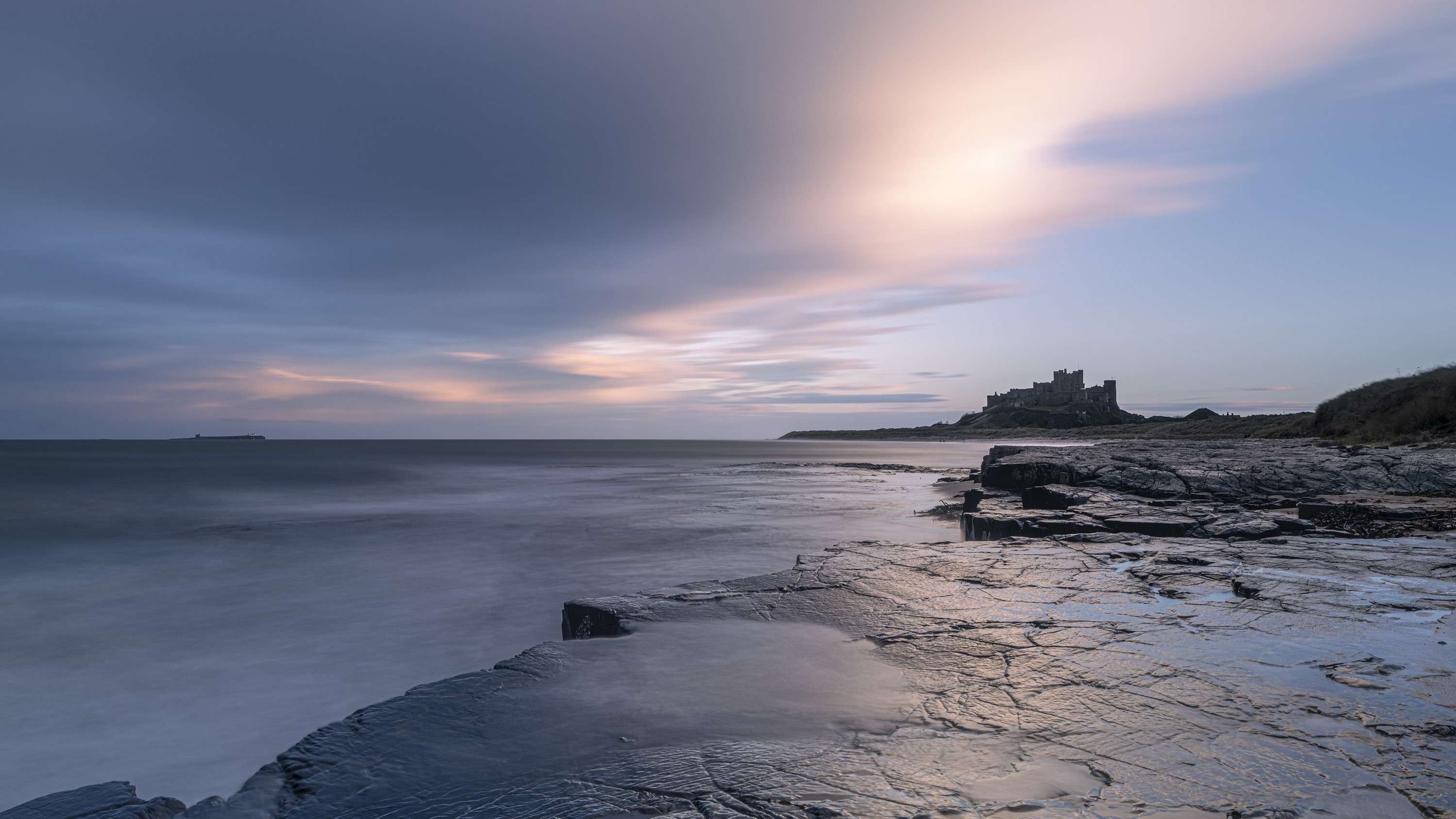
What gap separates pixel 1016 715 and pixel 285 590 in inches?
494

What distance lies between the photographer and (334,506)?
26.3 metres

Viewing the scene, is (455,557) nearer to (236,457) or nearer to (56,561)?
(56,561)

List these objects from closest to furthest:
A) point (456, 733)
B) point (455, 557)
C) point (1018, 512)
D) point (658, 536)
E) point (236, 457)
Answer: point (456, 733)
point (1018, 512)
point (455, 557)
point (658, 536)
point (236, 457)

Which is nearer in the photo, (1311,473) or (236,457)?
(1311,473)

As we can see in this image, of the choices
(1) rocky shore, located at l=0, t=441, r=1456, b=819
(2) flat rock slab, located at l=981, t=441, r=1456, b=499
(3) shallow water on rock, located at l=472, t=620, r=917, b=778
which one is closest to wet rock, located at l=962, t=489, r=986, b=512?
(2) flat rock slab, located at l=981, t=441, r=1456, b=499

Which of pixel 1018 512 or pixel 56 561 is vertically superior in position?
pixel 1018 512

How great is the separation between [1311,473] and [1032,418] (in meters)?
94.1

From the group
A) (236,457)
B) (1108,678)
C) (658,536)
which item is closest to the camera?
(1108,678)

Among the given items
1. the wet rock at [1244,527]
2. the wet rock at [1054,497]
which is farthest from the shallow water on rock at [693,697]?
the wet rock at [1054,497]

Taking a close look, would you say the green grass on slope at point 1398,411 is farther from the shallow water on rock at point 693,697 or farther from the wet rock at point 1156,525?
the shallow water on rock at point 693,697

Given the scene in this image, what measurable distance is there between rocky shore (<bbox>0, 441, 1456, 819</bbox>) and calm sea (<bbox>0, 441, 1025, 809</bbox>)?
3.39m

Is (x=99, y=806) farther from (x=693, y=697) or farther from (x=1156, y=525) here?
(x=1156, y=525)

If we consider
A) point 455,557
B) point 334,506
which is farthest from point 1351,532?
point 334,506

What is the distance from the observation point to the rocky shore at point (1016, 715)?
2.36 m
